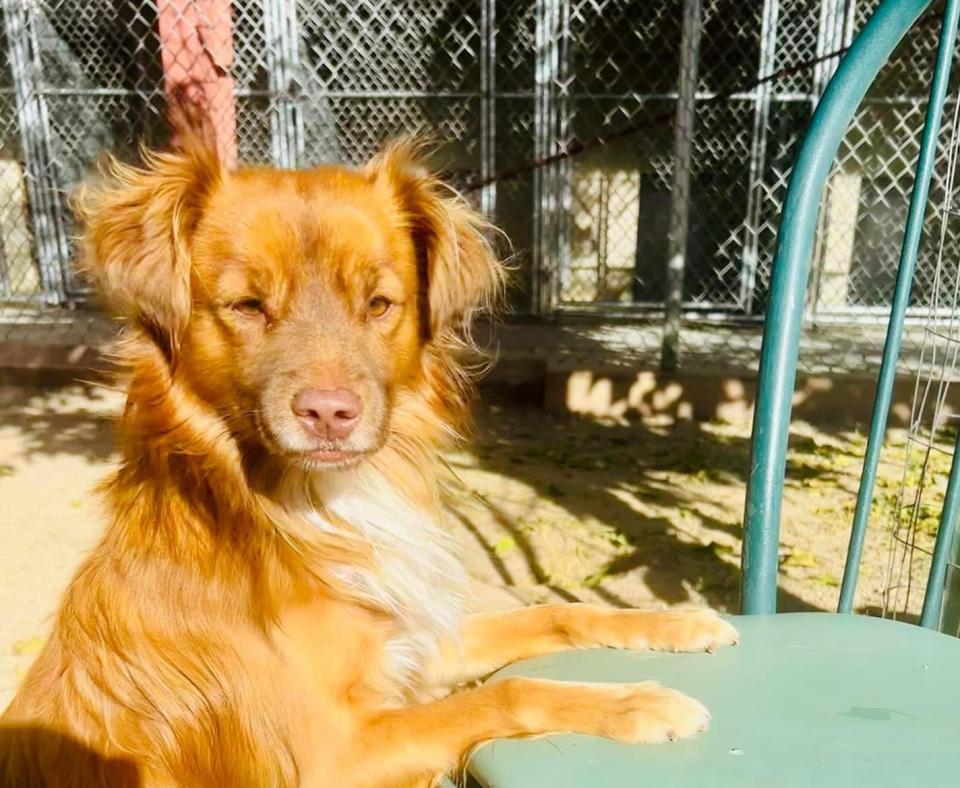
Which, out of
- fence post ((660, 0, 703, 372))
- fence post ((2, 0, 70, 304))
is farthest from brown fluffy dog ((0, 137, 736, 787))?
fence post ((2, 0, 70, 304))

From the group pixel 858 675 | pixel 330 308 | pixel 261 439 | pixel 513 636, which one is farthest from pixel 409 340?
pixel 858 675

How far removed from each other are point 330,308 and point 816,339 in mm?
6884

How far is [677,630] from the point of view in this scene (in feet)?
6.17

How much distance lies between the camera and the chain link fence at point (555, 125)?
805 cm

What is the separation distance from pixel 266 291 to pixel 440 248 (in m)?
0.49

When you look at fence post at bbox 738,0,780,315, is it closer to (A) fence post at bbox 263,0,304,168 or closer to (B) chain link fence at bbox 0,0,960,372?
(B) chain link fence at bbox 0,0,960,372

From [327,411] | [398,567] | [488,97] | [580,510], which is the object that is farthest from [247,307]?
[488,97]

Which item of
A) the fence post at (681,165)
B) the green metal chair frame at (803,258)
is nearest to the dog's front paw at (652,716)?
the green metal chair frame at (803,258)

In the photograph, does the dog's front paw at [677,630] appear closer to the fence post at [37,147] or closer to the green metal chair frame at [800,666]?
the green metal chair frame at [800,666]

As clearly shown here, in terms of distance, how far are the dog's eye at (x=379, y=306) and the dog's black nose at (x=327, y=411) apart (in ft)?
0.93

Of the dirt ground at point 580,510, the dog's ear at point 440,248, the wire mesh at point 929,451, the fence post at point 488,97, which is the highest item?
the fence post at point 488,97

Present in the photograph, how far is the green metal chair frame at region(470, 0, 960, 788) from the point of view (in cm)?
140

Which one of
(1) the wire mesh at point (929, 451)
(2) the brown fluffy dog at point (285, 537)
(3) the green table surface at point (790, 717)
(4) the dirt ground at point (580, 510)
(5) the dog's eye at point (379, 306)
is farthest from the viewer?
(4) the dirt ground at point (580, 510)

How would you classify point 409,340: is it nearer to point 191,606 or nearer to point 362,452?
point 362,452
